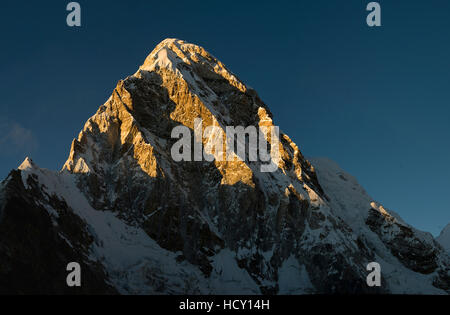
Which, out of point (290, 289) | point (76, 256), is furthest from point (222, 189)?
point (76, 256)

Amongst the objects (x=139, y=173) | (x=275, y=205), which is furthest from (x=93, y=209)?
(x=275, y=205)

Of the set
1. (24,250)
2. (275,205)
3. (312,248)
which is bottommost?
(24,250)

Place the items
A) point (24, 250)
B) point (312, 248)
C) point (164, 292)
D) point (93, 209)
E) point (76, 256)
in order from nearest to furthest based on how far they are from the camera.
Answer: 1. point (24, 250)
2. point (76, 256)
3. point (164, 292)
4. point (93, 209)
5. point (312, 248)

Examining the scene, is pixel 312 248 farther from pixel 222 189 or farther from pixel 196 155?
pixel 196 155

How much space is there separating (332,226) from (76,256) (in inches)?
3455

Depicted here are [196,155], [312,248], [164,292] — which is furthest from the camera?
[196,155]

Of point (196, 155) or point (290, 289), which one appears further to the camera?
point (196, 155)

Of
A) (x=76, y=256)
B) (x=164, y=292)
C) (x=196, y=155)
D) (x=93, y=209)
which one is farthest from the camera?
(x=196, y=155)

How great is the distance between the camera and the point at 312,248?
176m

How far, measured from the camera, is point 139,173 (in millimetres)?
172625
